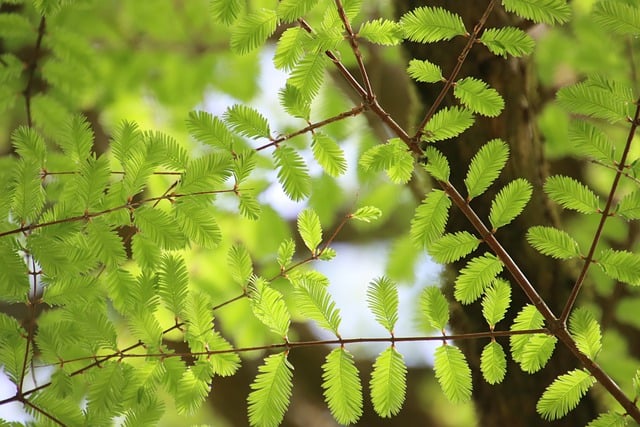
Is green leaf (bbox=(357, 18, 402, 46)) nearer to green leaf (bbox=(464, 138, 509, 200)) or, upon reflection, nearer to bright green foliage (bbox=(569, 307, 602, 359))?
green leaf (bbox=(464, 138, 509, 200))

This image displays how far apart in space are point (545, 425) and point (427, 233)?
2.72ft

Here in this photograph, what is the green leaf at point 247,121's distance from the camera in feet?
4.28

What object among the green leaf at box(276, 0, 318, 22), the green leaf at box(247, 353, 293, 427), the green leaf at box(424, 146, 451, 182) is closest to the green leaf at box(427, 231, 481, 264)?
the green leaf at box(424, 146, 451, 182)

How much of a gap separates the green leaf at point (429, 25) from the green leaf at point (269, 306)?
49 centimetres

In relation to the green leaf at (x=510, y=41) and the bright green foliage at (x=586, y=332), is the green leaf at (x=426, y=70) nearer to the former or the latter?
the green leaf at (x=510, y=41)

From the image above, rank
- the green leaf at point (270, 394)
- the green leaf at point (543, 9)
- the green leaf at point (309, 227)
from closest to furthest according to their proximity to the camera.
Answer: the green leaf at point (543, 9) → the green leaf at point (270, 394) → the green leaf at point (309, 227)

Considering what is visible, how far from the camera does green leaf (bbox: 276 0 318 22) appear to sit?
3.85ft

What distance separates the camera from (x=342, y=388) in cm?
129

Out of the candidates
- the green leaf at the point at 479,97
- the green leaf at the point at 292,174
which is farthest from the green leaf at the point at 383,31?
the green leaf at the point at 292,174

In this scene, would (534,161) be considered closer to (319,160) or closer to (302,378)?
(319,160)

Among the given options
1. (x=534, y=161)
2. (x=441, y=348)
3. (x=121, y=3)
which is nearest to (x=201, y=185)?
(x=441, y=348)

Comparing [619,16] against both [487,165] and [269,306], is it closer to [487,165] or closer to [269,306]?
[487,165]

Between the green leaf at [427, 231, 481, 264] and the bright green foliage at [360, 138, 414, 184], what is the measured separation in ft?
0.44

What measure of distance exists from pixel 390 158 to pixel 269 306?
0.34 metres
